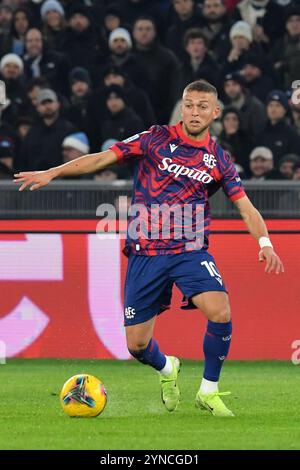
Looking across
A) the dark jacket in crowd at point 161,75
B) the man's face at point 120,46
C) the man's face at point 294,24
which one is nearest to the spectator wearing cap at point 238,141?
the dark jacket in crowd at point 161,75

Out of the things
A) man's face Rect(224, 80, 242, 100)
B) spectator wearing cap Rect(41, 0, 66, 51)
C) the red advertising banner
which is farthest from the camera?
spectator wearing cap Rect(41, 0, 66, 51)

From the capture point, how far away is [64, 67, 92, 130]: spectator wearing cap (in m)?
14.8

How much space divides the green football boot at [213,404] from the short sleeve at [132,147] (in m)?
1.64

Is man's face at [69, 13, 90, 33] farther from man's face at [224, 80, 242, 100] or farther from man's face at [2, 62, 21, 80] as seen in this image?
man's face at [224, 80, 242, 100]

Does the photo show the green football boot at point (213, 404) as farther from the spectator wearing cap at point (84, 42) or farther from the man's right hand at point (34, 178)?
the spectator wearing cap at point (84, 42)

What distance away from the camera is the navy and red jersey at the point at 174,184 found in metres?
8.92

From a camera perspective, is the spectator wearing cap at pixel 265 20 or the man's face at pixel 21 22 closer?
the spectator wearing cap at pixel 265 20

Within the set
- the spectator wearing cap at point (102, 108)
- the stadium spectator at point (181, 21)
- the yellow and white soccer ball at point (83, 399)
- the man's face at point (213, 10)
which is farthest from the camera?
the stadium spectator at point (181, 21)

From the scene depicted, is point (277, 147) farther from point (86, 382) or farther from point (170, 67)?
point (86, 382)

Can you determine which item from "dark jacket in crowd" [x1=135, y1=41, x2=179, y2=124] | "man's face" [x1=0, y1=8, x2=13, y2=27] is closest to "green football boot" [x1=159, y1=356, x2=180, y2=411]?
"dark jacket in crowd" [x1=135, y1=41, x2=179, y2=124]

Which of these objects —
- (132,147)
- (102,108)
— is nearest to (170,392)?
(132,147)

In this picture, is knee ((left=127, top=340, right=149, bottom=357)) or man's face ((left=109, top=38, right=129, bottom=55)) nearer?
knee ((left=127, top=340, right=149, bottom=357))

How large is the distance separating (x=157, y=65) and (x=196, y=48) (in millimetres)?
480

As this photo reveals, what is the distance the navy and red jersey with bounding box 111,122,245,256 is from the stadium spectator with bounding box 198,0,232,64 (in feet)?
20.8
